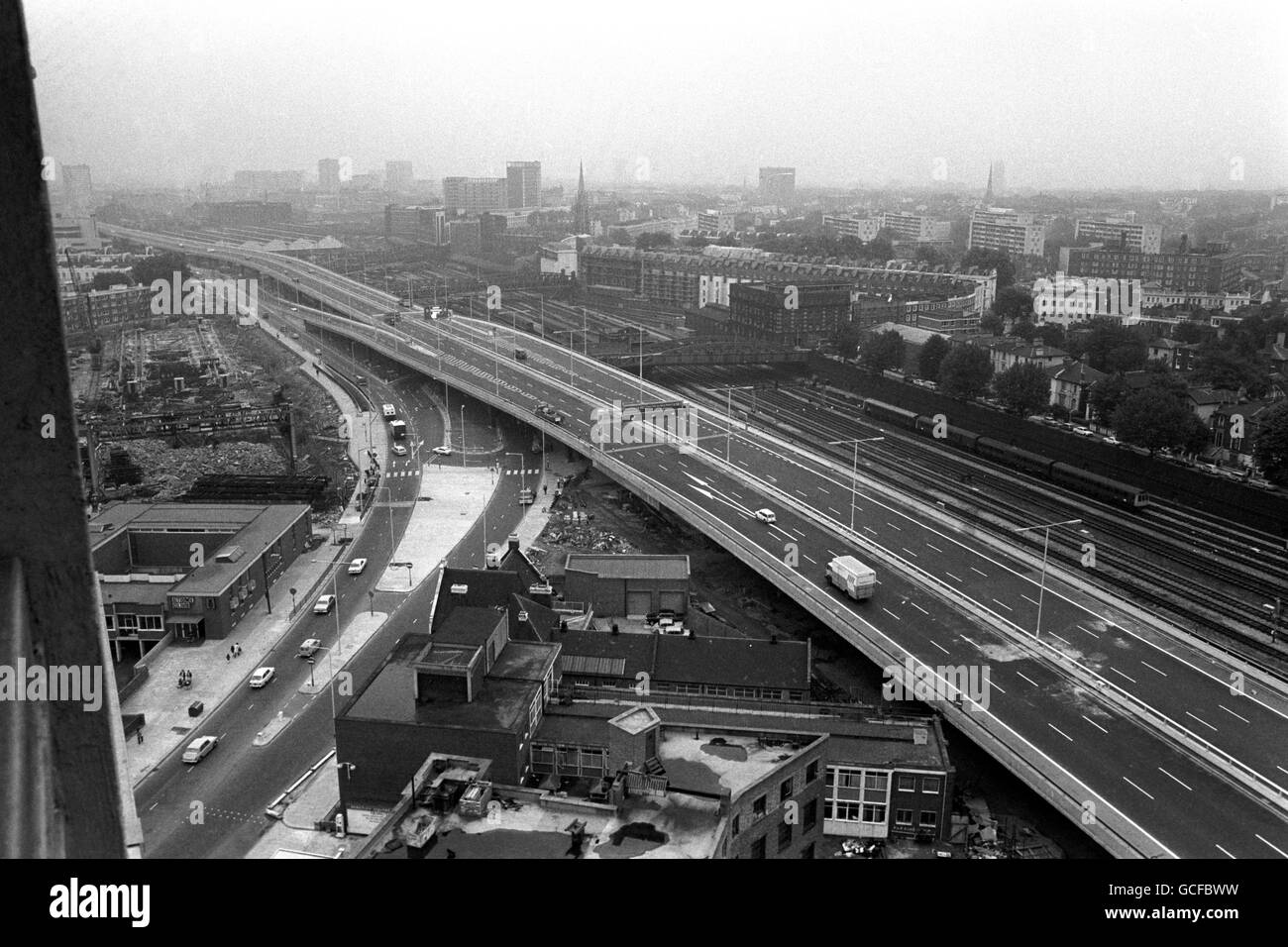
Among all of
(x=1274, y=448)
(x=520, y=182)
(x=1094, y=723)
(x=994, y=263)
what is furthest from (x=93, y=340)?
(x=520, y=182)

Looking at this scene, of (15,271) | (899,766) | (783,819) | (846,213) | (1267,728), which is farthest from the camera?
(846,213)

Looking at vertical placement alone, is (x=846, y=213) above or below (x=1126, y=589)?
above

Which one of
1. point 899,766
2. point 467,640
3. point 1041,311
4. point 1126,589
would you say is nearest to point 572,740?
point 467,640

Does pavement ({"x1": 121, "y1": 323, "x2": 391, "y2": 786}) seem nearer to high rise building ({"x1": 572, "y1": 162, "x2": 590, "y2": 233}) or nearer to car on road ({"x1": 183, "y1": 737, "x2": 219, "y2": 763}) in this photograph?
car on road ({"x1": 183, "y1": 737, "x2": 219, "y2": 763})

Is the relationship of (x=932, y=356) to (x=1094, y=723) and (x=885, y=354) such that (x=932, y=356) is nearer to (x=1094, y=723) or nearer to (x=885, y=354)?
(x=885, y=354)

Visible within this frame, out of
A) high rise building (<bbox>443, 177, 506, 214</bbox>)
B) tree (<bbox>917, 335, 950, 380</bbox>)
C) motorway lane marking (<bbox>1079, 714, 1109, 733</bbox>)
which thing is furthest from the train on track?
high rise building (<bbox>443, 177, 506, 214</bbox>)

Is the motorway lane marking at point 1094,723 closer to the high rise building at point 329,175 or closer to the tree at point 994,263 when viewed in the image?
the tree at point 994,263

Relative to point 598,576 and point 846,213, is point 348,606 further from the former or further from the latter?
point 846,213
